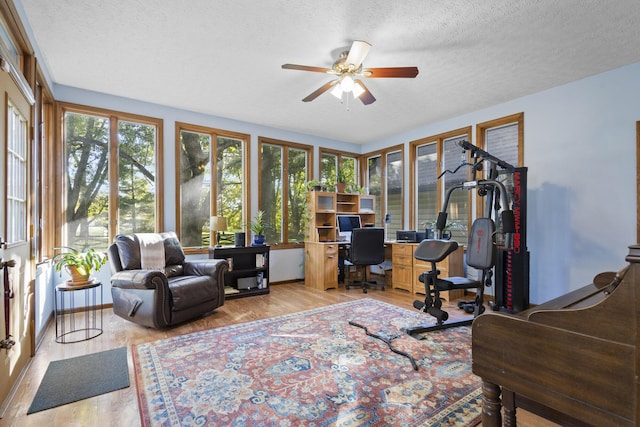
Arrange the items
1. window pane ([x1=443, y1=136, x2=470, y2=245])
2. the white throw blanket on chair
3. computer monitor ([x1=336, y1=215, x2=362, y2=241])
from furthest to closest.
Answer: computer monitor ([x1=336, y1=215, x2=362, y2=241]) → window pane ([x1=443, y1=136, x2=470, y2=245]) → the white throw blanket on chair

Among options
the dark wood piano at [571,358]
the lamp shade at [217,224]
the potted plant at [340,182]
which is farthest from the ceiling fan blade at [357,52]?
the potted plant at [340,182]

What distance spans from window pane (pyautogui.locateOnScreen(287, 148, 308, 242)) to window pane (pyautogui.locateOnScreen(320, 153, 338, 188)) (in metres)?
0.42

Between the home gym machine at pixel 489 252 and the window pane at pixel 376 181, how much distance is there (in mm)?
2574

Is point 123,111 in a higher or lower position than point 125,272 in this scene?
higher

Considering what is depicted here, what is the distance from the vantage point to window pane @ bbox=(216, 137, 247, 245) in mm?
4984

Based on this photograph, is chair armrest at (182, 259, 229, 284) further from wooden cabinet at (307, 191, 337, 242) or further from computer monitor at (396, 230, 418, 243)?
computer monitor at (396, 230, 418, 243)

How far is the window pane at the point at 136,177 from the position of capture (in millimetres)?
4203

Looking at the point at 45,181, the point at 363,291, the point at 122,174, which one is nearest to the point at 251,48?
the point at 122,174

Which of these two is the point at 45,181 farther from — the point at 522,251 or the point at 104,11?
the point at 522,251

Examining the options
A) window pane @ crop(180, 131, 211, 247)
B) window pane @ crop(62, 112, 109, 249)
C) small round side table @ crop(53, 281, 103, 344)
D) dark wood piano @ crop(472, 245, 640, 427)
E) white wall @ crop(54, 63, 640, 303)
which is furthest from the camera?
window pane @ crop(180, 131, 211, 247)

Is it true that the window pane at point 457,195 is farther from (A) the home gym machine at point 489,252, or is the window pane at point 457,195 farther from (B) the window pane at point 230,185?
(B) the window pane at point 230,185

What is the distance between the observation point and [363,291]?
16.1 feet

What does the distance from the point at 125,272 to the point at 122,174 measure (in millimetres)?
1565

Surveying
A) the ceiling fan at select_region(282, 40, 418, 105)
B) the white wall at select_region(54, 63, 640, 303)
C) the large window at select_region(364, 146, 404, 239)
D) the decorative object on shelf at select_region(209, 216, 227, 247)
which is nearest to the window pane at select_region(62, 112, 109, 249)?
the white wall at select_region(54, 63, 640, 303)
